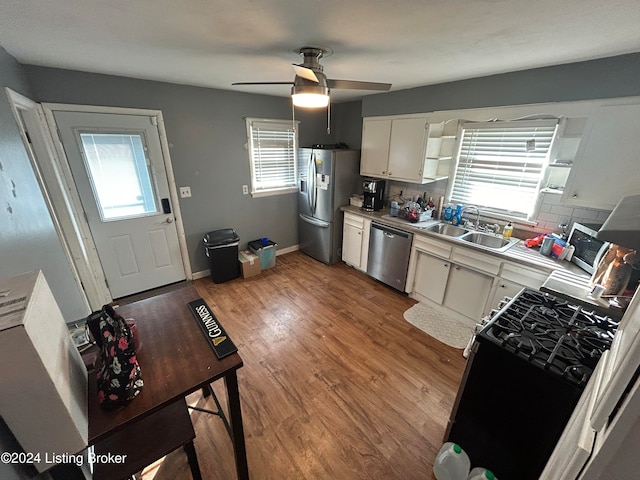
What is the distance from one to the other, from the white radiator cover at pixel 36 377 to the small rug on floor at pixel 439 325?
262 cm

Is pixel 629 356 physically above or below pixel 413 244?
above

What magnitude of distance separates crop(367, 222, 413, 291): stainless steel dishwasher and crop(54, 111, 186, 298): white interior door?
2562 millimetres

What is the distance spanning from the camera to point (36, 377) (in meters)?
0.66

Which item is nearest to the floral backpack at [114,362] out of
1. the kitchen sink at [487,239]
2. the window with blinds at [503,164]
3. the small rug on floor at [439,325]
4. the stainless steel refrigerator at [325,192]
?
the small rug on floor at [439,325]

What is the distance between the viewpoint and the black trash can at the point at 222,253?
3287mm

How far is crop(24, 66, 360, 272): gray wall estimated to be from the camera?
2367 mm

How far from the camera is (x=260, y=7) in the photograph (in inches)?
44.9

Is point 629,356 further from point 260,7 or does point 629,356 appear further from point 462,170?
point 462,170

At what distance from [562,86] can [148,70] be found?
352 cm

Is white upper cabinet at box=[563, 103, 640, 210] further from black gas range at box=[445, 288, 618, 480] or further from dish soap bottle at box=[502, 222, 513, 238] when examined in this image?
black gas range at box=[445, 288, 618, 480]

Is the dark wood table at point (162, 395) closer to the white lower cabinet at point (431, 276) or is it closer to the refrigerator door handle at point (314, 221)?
the white lower cabinet at point (431, 276)

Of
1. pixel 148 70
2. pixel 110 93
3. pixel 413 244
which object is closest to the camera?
pixel 148 70

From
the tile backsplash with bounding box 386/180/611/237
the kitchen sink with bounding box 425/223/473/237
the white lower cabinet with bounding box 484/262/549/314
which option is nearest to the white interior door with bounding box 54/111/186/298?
the kitchen sink with bounding box 425/223/473/237

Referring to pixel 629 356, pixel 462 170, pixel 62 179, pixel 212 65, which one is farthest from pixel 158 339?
pixel 462 170
